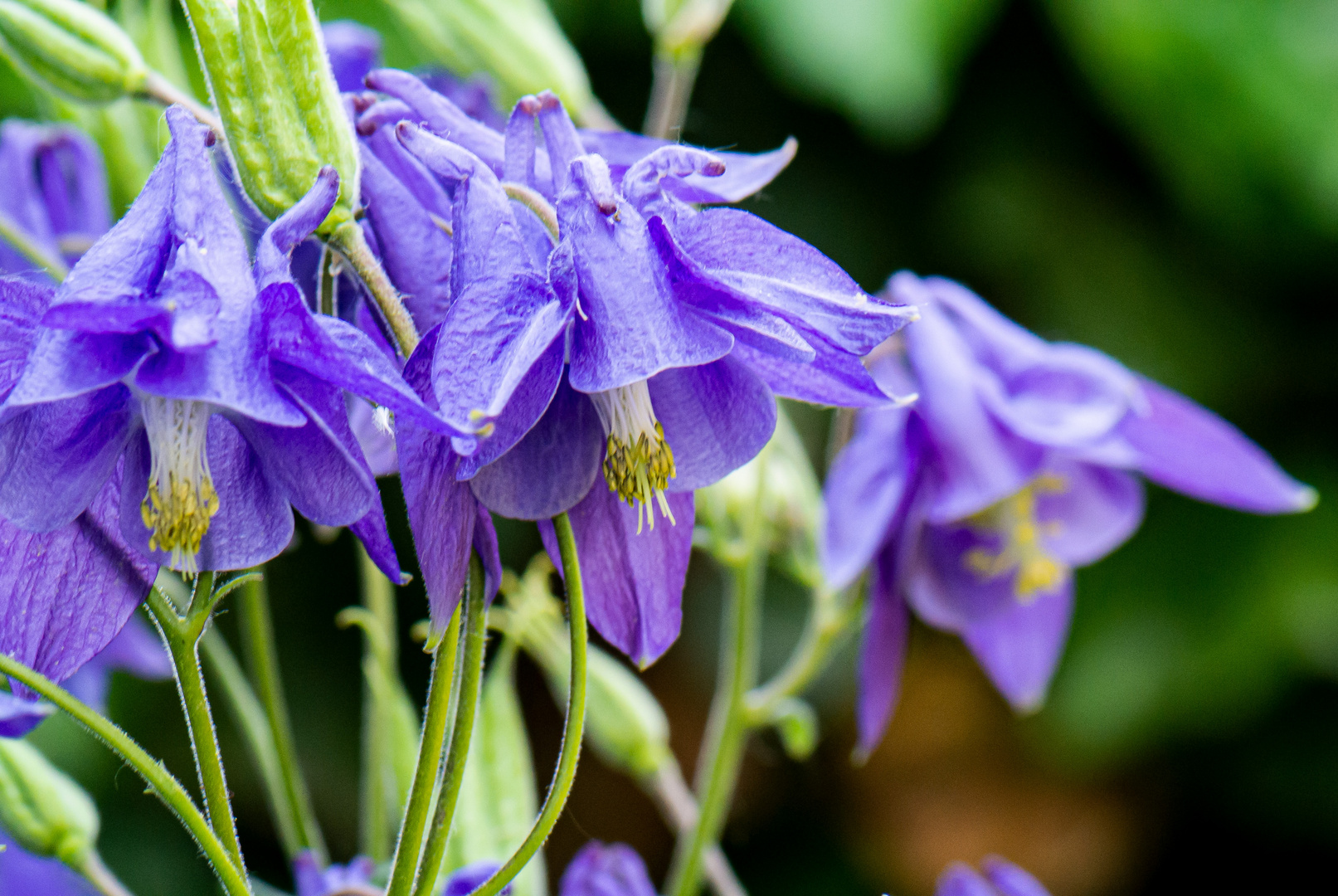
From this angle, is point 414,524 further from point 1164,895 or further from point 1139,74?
point 1164,895

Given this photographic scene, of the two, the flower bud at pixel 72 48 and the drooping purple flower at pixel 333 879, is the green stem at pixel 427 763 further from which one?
the flower bud at pixel 72 48

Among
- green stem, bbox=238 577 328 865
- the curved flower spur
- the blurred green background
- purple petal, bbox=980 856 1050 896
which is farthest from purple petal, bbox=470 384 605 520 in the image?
the blurred green background

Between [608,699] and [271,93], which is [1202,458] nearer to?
[608,699]

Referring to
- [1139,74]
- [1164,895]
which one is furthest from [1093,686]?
[1139,74]

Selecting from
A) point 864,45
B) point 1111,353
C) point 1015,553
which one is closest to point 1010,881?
point 1015,553

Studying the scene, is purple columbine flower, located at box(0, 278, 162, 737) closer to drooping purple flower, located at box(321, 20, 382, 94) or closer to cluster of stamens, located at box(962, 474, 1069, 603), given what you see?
drooping purple flower, located at box(321, 20, 382, 94)

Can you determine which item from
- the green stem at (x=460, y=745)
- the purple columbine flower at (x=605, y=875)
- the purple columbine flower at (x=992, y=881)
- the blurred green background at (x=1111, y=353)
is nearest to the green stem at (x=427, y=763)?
the green stem at (x=460, y=745)
